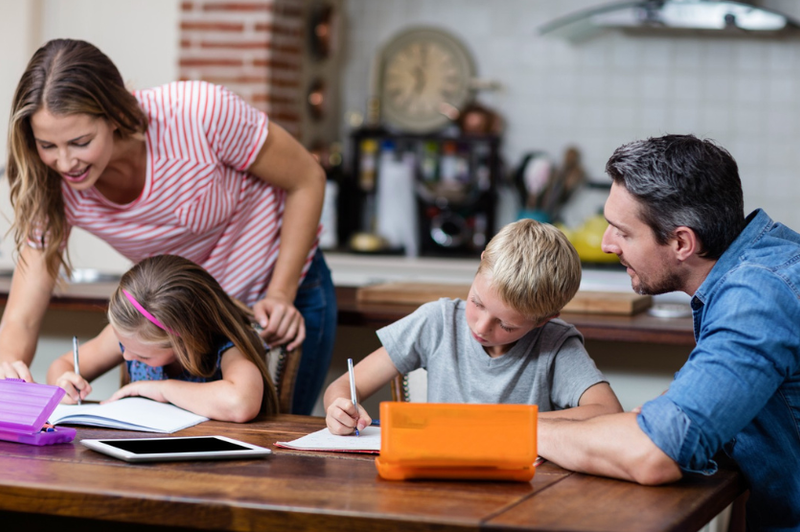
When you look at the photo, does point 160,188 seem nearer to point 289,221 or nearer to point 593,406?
point 289,221

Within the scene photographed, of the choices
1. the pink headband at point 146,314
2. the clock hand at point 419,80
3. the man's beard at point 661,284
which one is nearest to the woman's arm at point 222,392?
the pink headband at point 146,314

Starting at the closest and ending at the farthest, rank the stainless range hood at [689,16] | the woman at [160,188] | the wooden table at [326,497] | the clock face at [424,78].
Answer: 1. the wooden table at [326,497]
2. the woman at [160,188]
3. the stainless range hood at [689,16]
4. the clock face at [424,78]

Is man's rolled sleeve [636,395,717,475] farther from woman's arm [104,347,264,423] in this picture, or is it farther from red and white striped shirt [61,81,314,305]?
red and white striped shirt [61,81,314,305]

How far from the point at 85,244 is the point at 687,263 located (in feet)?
11.2

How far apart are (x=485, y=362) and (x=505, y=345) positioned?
2.0 inches

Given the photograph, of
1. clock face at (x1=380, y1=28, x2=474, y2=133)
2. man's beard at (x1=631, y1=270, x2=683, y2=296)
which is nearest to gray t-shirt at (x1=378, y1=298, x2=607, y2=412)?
man's beard at (x1=631, y1=270, x2=683, y2=296)

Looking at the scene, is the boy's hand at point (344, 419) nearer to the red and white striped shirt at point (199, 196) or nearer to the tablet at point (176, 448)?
the tablet at point (176, 448)

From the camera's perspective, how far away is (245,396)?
167 cm

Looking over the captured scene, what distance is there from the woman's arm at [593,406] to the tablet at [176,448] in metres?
0.48

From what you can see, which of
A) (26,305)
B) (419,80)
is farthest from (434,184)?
(26,305)

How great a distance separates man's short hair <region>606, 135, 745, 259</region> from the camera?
4.59 ft

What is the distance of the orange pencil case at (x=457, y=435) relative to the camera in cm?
123

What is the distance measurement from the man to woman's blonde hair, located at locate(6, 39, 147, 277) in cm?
94

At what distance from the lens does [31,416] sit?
4.75 ft
